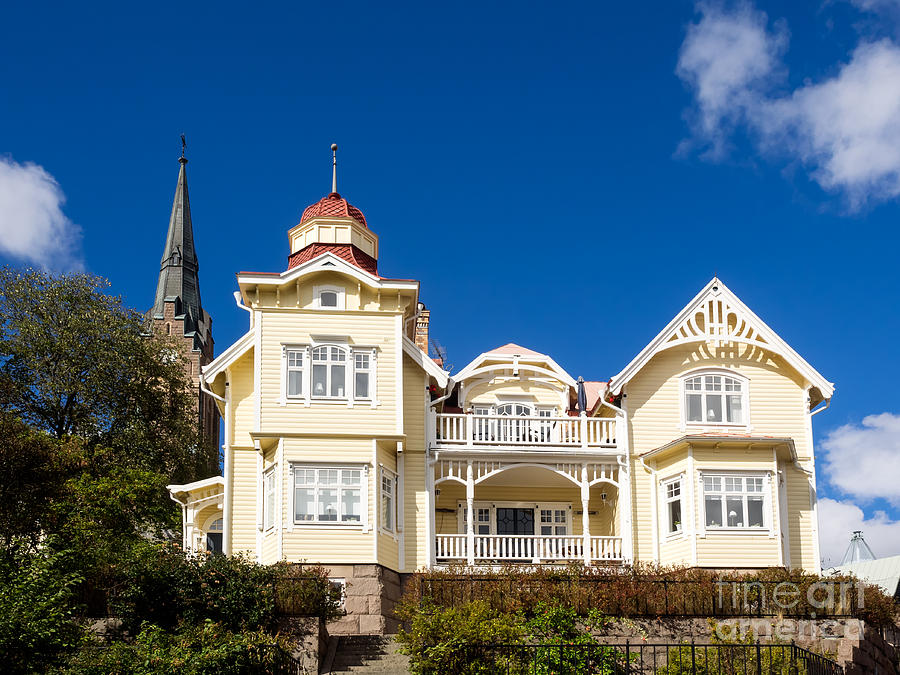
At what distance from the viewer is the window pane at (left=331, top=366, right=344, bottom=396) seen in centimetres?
2939

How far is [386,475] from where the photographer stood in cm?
2927

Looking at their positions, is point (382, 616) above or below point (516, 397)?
below

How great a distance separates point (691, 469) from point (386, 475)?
25.8 feet

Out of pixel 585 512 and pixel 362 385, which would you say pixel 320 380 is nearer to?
pixel 362 385

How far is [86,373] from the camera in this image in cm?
3944

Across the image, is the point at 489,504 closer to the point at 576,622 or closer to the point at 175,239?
the point at 576,622

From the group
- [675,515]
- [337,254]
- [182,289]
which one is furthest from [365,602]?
[182,289]

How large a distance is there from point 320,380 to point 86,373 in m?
13.6

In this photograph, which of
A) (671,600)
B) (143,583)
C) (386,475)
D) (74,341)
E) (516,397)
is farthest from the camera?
(74,341)

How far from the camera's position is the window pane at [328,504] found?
92.3 ft

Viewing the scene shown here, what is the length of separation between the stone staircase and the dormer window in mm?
9602

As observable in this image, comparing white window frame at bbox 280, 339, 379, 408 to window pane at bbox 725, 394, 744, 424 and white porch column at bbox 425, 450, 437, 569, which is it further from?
window pane at bbox 725, 394, 744, 424

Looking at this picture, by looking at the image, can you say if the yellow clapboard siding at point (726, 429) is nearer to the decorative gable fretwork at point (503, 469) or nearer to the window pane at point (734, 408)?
the window pane at point (734, 408)

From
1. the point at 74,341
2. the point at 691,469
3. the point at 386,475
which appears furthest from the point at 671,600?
the point at 74,341
